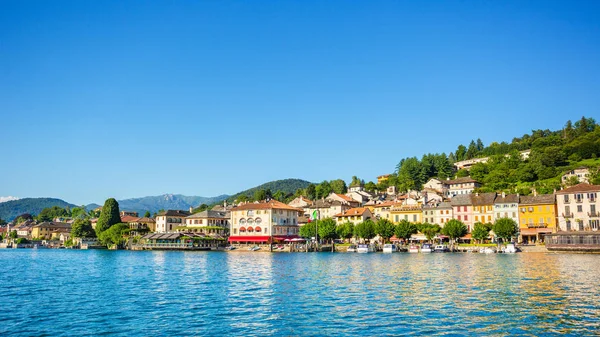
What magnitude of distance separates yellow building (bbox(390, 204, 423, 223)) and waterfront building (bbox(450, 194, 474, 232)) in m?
8.31

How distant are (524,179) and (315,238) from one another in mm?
67367

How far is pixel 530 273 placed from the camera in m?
44.4

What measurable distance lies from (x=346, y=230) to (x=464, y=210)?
2591cm

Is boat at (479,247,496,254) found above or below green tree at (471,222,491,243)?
below

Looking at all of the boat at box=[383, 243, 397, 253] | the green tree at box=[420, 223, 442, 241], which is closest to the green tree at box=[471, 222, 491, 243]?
the green tree at box=[420, 223, 442, 241]

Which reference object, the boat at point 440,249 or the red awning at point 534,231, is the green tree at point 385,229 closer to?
the boat at point 440,249

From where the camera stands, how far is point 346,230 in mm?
109062

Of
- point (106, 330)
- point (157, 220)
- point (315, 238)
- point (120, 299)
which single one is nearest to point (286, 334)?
point (106, 330)

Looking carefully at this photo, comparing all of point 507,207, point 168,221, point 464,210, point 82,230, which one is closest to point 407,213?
point 464,210

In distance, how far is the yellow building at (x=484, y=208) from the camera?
100750 millimetres

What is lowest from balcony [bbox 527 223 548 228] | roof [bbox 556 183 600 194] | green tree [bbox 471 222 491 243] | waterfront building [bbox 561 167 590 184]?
green tree [bbox 471 222 491 243]

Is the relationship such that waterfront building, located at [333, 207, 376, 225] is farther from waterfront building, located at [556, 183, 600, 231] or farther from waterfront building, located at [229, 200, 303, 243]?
waterfront building, located at [556, 183, 600, 231]

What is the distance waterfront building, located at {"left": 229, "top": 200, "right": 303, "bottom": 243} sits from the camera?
111m

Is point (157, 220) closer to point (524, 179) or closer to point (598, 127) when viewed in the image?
point (524, 179)
